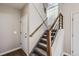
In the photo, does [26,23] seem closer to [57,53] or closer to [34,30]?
[34,30]

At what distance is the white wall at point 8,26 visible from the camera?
5.28 feet

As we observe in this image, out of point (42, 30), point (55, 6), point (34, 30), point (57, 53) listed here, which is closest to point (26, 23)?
point (34, 30)

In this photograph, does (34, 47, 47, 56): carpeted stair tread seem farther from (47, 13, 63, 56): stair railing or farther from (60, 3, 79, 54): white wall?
(60, 3, 79, 54): white wall

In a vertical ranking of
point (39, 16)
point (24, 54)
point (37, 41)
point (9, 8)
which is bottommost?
point (24, 54)

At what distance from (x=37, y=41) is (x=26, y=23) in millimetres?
317

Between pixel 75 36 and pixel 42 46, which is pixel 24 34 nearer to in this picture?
pixel 42 46

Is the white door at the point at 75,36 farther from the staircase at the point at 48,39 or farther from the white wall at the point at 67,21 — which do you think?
the staircase at the point at 48,39

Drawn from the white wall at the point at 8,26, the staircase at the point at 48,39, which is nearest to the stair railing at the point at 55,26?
the staircase at the point at 48,39

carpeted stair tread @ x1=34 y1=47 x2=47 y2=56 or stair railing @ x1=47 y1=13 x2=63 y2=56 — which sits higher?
stair railing @ x1=47 y1=13 x2=63 y2=56

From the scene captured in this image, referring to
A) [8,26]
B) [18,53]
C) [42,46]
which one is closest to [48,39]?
[42,46]

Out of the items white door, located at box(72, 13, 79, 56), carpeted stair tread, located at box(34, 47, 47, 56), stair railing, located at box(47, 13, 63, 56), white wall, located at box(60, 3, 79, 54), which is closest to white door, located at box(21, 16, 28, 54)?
carpeted stair tread, located at box(34, 47, 47, 56)

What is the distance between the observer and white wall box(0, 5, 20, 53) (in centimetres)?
161

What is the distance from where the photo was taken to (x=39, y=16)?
1635 mm

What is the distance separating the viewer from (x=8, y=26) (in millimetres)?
1625
